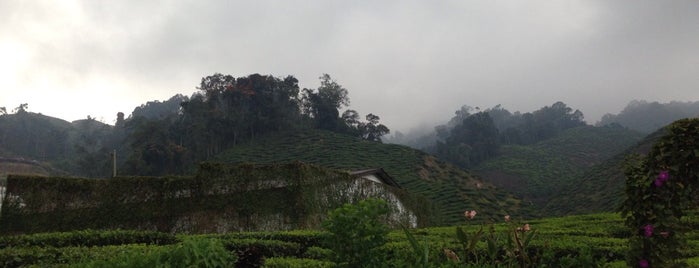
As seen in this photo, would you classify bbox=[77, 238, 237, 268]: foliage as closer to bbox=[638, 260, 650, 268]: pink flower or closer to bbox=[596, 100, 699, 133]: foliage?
bbox=[638, 260, 650, 268]: pink flower

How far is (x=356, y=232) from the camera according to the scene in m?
4.76

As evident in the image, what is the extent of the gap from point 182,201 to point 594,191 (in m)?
46.0

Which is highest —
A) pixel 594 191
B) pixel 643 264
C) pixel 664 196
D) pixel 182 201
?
pixel 664 196

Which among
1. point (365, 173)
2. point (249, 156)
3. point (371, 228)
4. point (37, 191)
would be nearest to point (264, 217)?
point (37, 191)

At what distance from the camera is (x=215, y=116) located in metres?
65.0

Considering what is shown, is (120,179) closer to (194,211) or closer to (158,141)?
(194,211)

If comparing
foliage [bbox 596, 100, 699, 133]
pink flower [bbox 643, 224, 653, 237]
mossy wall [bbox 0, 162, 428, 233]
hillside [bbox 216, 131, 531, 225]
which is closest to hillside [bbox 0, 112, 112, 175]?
hillside [bbox 216, 131, 531, 225]

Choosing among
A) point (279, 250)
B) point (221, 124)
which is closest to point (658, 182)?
point (279, 250)

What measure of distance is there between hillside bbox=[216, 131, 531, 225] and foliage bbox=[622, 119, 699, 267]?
3900 cm

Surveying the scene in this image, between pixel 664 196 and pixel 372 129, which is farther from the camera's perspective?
pixel 372 129

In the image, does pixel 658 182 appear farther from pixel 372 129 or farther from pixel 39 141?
pixel 39 141

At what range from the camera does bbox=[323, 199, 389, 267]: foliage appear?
473 centimetres

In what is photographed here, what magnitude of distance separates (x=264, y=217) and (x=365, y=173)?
10.2m

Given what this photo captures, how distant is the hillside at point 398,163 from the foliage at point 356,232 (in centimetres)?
3967
